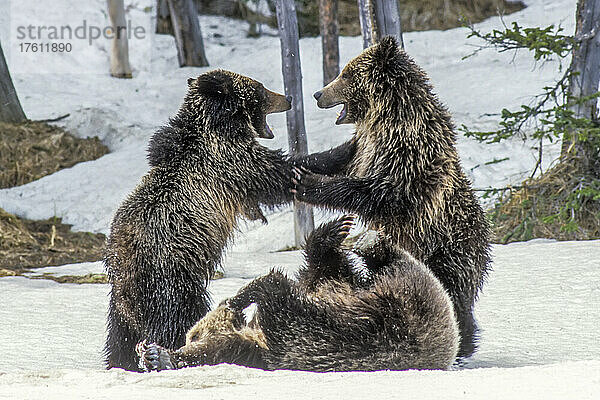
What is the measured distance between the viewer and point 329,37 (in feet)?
46.8

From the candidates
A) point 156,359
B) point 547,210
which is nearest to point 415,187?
point 156,359

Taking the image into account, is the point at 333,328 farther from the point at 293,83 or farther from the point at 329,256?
the point at 293,83

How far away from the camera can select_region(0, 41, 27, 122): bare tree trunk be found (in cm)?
1479

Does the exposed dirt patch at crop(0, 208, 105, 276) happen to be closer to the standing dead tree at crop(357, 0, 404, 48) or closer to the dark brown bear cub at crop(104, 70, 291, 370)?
the standing dead tree at crop(357, 0, 404, 48)

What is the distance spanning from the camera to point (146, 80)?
18906mm

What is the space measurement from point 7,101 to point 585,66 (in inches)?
433

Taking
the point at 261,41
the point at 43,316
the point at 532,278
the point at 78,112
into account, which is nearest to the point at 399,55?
the point at 532,278

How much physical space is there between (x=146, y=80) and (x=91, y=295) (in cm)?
1274

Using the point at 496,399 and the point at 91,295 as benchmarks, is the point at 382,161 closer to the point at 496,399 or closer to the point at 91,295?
the point at 496,399

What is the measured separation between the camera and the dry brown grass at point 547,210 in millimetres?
9023

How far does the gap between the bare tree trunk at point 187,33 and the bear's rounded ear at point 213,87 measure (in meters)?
15.1

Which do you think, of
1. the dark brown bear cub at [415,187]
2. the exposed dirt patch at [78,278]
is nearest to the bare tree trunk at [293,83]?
the exposed dirt patch at [78,278]

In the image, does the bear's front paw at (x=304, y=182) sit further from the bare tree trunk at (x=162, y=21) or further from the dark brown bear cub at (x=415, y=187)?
the bare tree trunk at (x=162, y=21)

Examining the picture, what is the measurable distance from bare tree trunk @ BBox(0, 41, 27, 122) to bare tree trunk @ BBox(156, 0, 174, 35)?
8.74 metres
